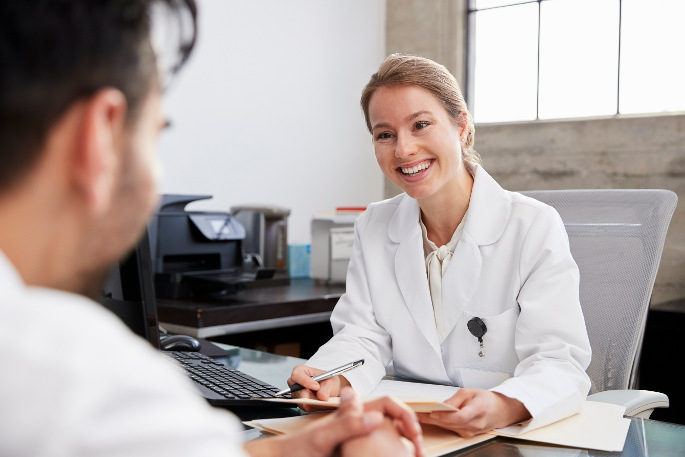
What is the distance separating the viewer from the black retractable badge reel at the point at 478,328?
5.20 ft

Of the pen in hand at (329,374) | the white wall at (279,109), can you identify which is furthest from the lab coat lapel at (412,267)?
the white wall at (279,109)

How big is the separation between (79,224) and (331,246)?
2.90 m

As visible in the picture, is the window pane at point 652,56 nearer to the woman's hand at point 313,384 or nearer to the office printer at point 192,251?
the office printer at point 192,251

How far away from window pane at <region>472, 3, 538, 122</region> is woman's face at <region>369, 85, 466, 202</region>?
9.26 feet

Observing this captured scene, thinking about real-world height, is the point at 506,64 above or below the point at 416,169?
above

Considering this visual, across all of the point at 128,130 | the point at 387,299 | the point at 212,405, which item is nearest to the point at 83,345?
the point at 128,130

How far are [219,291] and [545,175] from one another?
2.37 metres

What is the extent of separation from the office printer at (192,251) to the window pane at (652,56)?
2.51 m

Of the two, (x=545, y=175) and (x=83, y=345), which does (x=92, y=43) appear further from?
(x=545, y=175)

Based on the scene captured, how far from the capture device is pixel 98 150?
458mm

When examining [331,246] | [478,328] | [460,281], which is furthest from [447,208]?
[331,246]

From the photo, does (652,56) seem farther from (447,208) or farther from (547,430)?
(547,430)

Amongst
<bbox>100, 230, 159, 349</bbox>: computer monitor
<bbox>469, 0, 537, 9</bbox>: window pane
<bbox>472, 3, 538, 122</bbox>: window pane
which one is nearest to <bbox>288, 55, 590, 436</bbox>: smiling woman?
<bbox>100, 230, 159, 349</bbox>: computer monitor

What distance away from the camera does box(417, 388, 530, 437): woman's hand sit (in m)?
1.09
